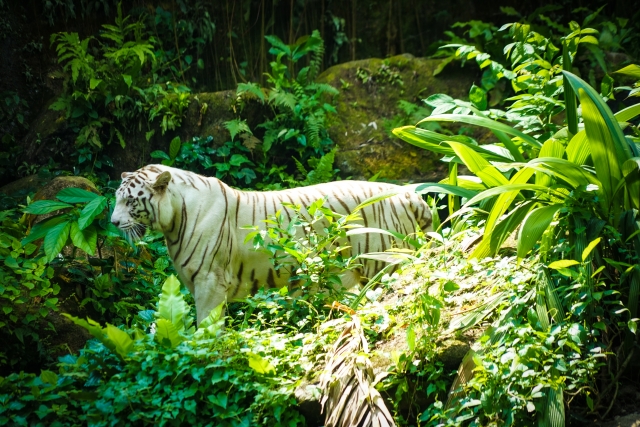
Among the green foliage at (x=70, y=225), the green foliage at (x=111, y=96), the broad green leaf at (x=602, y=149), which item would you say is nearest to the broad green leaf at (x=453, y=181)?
the broad green leaf at (x=602, y=149)

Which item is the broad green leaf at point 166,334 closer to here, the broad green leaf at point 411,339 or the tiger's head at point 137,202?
the broad green leaf at point 411,339

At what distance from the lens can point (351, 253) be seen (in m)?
5.24

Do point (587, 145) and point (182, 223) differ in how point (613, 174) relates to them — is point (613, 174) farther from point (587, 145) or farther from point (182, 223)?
point (182, 223)

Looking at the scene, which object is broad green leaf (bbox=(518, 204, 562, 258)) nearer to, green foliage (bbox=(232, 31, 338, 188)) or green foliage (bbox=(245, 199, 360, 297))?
green foliage (bbox=(245, 199, 360, 297))

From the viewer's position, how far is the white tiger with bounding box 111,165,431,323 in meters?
4.80

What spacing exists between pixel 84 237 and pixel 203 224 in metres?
0.92

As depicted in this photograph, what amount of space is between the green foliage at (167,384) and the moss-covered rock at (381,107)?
5.20 meters

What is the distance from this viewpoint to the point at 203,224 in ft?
16.0

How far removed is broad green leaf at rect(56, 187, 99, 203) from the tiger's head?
43 centimetres

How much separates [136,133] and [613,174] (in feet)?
21.9

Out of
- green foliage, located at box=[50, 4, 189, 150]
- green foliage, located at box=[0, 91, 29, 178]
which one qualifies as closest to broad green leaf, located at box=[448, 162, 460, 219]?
green foliage, located at box=[50, 4, 189, 150]

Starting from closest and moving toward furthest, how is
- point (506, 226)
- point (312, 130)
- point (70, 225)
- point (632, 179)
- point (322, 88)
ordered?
1. point (632, 179)
2. point (506, 226)
3. point (70, 225)
4. point (312, 130)
5. point (322, 88)

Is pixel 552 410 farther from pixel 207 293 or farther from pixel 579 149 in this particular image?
pixel 207 293

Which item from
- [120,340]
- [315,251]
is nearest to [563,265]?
[315,251]
